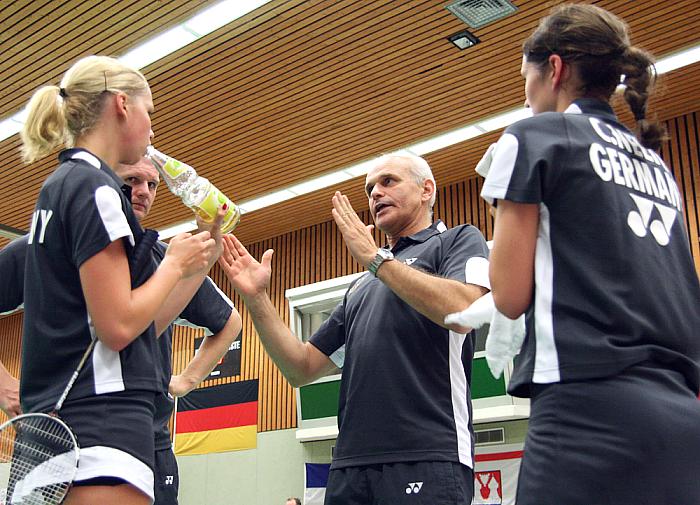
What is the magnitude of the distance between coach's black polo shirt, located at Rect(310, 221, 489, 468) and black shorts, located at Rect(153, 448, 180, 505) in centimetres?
73

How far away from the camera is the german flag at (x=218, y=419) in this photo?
13531 millimetres

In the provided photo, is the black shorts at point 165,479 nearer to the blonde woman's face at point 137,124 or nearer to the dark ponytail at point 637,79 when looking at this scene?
the blonde woman's face at point 137,124

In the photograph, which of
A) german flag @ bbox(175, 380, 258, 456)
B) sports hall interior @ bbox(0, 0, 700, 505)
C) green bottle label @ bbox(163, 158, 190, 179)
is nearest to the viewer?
green bottle label @ bbox(163, 158, 190, 179)

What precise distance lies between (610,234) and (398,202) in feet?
5.78

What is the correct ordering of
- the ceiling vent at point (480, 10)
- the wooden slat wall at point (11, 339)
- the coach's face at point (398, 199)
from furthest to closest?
the wooden slat wall at point (11, 339) < the ceiling vent at point (480, 10) < the coach's face at point (398, 199)

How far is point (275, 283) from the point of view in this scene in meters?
14.2

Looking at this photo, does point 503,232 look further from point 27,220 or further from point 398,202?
point 27,220

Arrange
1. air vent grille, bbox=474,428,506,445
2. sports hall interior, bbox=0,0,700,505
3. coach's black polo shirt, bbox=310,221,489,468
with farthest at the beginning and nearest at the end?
air vent grille, bbox=474,428,506,445
sports hall interior, bbox=0,0,700,505
coach's black polo shirt, bbox=310,221,489,468

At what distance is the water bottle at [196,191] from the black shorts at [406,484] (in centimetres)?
103

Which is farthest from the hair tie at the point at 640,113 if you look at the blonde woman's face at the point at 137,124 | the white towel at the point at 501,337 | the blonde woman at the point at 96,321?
the blonde woman's face at the point at 137,124

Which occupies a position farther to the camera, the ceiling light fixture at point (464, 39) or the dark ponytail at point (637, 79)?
the ceiling light fixture at point (464, 39)

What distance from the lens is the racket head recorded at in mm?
1706

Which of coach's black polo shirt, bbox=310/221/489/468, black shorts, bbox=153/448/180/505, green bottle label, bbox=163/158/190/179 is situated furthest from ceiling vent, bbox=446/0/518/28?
black shorts, bbox=153/448/180/505

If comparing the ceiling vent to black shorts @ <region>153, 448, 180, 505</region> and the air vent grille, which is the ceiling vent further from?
black shorts @ <region>153, 448, 180, 505</region>
